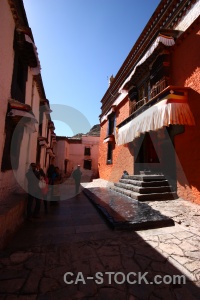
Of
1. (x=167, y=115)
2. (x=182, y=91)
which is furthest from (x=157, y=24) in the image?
(x=167, y=115)

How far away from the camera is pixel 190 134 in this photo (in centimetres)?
559

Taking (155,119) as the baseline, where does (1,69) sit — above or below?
above

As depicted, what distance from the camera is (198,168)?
204 inches

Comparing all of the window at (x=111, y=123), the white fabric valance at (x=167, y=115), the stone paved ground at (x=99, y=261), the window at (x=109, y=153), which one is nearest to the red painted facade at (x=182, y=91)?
the white fabric valance at (x=167, y=115)

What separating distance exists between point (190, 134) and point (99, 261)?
186 inches

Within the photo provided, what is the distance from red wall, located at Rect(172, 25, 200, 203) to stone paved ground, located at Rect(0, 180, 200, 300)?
4.11ft

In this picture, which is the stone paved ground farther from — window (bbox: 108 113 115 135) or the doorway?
window (bbox: 108 113 115 135)

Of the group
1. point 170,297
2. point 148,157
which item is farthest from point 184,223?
point 148,157

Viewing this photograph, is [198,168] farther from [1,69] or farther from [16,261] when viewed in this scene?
[1,69]

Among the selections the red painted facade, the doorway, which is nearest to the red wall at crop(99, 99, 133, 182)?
the doorway

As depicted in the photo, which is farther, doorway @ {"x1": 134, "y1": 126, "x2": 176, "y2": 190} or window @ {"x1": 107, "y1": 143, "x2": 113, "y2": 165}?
window @ {"x1": 107, "y1": 143, "x2": 113, "y2": 165}

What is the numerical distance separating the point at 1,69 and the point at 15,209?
3.61m

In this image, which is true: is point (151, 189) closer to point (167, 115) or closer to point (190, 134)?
point (190, 134)

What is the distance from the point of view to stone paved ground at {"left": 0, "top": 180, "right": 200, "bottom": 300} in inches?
85.1
